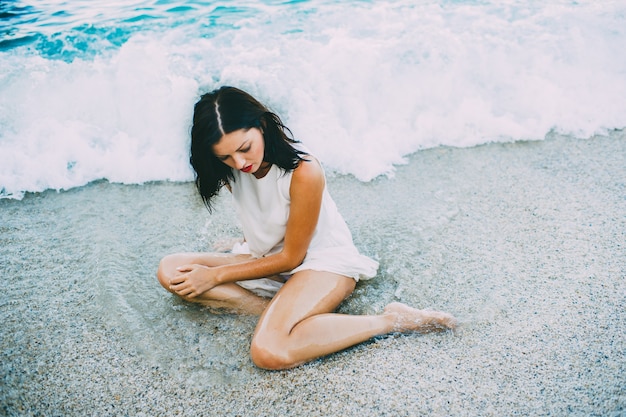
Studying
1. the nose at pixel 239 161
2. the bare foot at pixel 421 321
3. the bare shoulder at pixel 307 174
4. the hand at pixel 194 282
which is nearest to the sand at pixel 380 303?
the bare foot at pixel 421 321

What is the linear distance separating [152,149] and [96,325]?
2.37m

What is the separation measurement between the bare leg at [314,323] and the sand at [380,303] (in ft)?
0.24

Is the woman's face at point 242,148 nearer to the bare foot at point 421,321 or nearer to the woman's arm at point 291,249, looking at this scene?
the woman's arm at point 291,249

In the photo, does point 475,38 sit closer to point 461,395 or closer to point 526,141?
point 526,141

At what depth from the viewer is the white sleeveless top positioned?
2449mm

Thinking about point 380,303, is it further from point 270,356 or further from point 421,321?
point 270,356

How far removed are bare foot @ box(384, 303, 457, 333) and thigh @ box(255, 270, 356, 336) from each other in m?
0.32

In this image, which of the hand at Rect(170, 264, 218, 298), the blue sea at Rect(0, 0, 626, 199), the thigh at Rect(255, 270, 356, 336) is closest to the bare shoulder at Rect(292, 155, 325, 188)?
the thigh at Rect(255, 270, 356, 336)

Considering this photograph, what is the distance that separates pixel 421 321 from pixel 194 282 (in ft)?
4.06

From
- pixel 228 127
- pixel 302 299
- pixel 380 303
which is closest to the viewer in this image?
pixel 228 127

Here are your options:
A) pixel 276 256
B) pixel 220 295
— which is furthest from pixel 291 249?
pixel 220 295

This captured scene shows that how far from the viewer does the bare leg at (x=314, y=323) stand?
2.25 meters

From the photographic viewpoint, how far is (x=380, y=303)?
2748 mm

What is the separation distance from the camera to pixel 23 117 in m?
4.70
